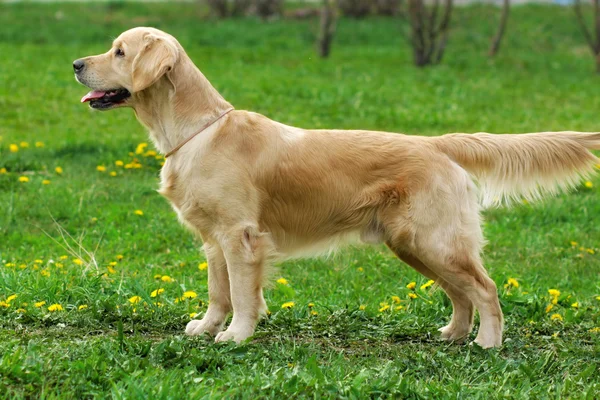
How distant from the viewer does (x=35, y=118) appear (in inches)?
456

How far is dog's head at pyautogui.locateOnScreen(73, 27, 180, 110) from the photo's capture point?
5.06 m

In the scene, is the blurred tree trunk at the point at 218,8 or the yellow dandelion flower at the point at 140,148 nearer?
the yellow dandelion flower at the point at 140,148

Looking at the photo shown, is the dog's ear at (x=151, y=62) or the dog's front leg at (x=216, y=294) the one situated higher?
the dog's ear at (x=151, y=62)

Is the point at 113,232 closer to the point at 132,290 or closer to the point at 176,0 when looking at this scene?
the point at 132,290

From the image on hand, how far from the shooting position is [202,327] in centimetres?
534

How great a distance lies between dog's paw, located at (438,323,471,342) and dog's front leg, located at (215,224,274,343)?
3.85 feet

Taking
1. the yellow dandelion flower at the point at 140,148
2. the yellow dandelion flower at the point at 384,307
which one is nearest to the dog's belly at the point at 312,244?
the yellow dandelion flower at the point at 384,307

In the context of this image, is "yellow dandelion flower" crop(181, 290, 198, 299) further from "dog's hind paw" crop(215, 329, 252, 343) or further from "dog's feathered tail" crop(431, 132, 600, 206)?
"dog's feathered tail" crop(431, 132, 600, 206)

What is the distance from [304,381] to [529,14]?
19895 mm

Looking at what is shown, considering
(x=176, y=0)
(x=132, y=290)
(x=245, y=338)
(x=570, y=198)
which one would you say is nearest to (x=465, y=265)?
(x=245, y=338)

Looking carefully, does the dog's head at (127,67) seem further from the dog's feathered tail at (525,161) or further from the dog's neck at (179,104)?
the dog's feathered tail at (525,161)

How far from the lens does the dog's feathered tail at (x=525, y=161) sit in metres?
5.28

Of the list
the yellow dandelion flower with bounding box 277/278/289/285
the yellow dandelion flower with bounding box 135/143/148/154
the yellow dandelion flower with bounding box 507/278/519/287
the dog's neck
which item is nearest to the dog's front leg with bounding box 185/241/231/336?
the dog's neck

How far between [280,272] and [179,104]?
2.11 metres
